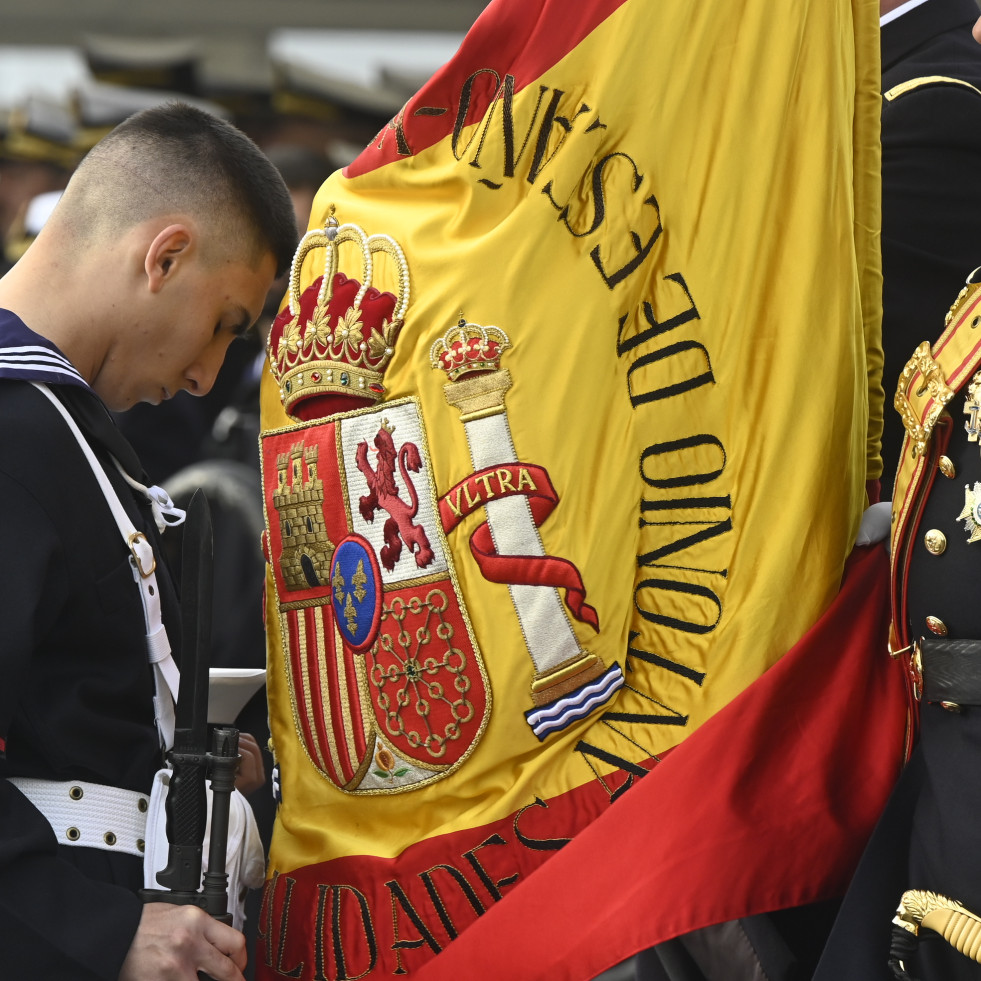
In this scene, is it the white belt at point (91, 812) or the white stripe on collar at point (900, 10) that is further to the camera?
the white stripe on collar at point (900, 10)

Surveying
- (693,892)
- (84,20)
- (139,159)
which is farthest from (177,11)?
(693,892)

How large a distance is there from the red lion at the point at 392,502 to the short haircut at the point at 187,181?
0.33 meters

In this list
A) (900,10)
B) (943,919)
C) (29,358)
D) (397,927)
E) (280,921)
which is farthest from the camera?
(900,10)

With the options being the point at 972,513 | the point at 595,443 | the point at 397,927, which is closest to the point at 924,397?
the point at 972,513

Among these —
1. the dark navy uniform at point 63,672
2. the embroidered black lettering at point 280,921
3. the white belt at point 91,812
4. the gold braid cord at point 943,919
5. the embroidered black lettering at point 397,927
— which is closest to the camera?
the gold braid cord at point 943,919

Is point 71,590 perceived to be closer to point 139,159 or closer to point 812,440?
point 139,159

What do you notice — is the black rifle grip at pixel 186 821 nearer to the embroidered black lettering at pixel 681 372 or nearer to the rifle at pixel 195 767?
the rifle at pixel 195 767

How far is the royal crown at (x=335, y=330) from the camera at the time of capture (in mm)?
1703

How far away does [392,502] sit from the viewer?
1.68 m

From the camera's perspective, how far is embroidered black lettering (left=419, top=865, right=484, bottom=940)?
1.61 m

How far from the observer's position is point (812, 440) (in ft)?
5.30

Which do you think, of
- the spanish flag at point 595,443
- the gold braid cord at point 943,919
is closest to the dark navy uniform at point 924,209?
the spanish flag at point 595,443

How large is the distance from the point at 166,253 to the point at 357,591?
48cm

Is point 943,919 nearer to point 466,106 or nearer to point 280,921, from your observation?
point 280,921
